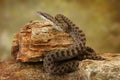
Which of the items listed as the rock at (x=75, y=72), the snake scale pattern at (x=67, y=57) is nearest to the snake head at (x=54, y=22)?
the snake scale pattern at (x=67, y=57)

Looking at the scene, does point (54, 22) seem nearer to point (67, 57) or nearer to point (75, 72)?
point (67, 57)

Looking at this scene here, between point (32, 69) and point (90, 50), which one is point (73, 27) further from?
point (32, 69)

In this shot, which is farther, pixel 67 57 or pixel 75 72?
pixel 67 57

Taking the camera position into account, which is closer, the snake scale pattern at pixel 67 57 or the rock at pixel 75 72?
the rock at pixel 75 72

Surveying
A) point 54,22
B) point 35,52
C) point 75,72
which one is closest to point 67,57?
point 75,72

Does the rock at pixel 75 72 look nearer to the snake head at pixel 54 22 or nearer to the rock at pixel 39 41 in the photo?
the rock at pixel 39 41
